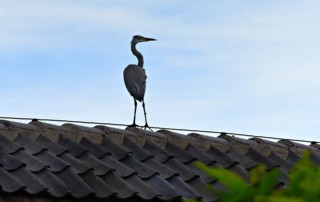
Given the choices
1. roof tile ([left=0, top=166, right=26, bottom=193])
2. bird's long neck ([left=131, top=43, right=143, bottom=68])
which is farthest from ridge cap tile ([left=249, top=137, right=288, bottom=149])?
bird's long neck ([left=131, top=43, right=143, bottom=68])

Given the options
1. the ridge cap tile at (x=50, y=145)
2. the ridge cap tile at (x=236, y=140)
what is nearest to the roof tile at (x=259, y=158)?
the ridge cap tile at (x=236, y=140)

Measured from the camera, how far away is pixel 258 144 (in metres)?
9.34

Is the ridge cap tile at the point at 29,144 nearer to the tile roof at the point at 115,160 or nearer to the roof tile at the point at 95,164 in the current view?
the tile roof at the point at 115,160

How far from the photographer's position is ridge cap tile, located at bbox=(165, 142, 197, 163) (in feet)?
26.6

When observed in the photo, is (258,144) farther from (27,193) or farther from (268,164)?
(27,193)

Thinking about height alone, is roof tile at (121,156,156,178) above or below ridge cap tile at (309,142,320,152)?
below

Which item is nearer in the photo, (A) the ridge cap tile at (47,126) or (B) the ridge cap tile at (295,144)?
(A) the ridge cap tile at (47,126)

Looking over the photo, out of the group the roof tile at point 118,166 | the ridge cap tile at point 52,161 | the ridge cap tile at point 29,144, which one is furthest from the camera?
the ridge cap tile at point 29,144

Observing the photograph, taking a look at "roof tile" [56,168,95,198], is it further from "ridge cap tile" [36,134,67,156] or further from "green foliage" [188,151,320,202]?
"green foliage" [188,151,320,202]

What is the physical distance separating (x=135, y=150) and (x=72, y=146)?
0.67m

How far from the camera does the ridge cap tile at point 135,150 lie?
786 centimetres

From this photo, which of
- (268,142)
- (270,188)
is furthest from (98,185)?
(270,188)

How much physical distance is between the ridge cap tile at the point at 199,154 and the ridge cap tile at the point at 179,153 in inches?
3.6

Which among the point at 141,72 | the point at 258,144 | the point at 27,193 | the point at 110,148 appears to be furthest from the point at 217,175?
the point at 141,72
